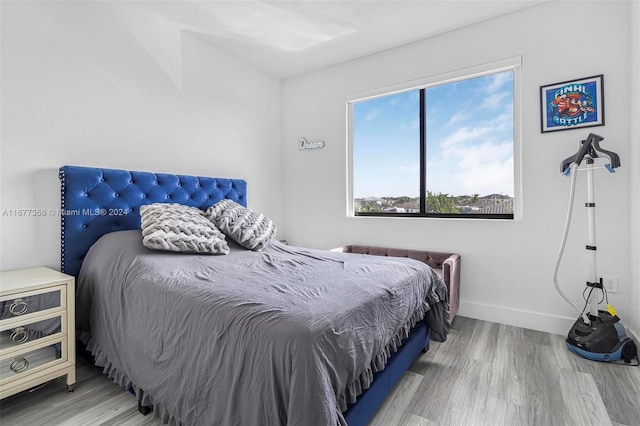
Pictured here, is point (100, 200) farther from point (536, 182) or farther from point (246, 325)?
point (536, 182)

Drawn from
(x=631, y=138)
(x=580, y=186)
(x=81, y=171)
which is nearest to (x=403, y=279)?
(x=580, y=186)

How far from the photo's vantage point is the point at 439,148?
321 centimetres

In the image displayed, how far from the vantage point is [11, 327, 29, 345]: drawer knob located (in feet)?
5.31

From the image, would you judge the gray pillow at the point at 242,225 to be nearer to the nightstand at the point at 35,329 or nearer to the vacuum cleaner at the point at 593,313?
the nightstand at the point at 35,329

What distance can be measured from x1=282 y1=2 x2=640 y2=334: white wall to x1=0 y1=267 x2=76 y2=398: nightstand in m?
2.62

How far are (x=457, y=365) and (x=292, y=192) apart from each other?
270 cm

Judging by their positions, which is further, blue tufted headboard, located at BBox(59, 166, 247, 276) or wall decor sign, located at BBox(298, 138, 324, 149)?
wall decor sign, located at BBox(298, 138, 324, 149)

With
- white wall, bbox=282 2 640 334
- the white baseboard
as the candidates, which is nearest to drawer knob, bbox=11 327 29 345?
white wall, bbox=282 2 640 334

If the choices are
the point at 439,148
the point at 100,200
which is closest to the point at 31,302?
the point at 100,200

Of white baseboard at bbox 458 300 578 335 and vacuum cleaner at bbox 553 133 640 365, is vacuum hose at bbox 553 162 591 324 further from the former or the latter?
white baseboard at bbox 458 300 578 335

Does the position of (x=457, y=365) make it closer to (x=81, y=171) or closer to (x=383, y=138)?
(x=383, y=138)

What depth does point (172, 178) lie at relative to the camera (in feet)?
8.78

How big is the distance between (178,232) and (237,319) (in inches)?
45.2

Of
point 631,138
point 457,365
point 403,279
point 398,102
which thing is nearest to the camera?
point 403,279
